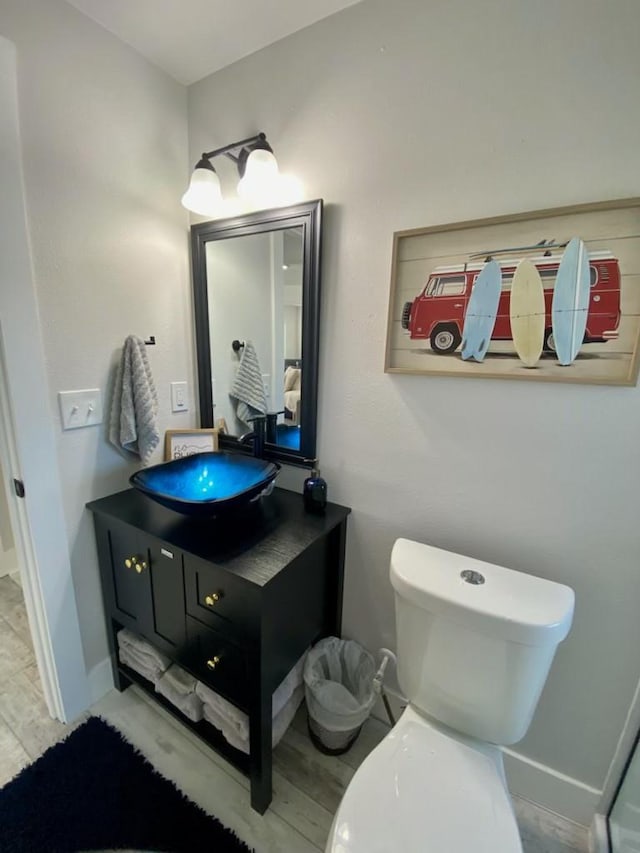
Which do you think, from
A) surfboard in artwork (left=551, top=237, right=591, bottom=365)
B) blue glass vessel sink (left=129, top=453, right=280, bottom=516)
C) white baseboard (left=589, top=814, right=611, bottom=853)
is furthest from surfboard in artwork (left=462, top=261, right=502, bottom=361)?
white baseboard (left=589, top=814, right=611, bottom=853)

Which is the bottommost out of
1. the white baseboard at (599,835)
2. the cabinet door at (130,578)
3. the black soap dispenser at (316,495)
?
the white baseboard at (599,835)

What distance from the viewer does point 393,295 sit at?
1078mm

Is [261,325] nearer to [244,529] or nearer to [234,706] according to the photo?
[244,529]

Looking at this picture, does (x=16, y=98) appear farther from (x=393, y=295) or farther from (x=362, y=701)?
(x=362, y=701)

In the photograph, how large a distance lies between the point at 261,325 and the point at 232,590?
0.95 m

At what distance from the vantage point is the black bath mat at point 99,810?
3.22ft

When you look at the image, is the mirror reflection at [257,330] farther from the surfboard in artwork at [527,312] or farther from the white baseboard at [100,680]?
the white baseboard at [100,680]

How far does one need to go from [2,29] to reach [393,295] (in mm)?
1256

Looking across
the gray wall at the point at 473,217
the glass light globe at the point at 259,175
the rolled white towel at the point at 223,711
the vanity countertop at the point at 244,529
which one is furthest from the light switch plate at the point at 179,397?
the rolled white towel at the point at 223,711

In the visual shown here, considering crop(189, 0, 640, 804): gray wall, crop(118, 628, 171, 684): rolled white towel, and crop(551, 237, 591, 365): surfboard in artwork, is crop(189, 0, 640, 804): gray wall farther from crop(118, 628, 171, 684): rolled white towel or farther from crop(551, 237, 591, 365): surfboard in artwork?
crop(118, 628, 171, 684): rolled white towel

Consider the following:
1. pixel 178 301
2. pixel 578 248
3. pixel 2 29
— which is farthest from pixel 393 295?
pixel 2 29

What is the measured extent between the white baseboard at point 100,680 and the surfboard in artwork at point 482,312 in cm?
179

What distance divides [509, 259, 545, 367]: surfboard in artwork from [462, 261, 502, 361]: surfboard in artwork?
0.04m

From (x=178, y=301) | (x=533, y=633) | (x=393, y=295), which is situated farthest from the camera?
(x=178, y=301)
